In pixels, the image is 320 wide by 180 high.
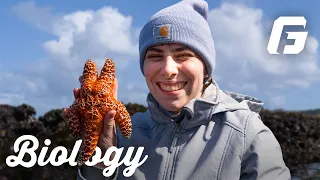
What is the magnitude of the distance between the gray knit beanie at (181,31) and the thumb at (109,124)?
68 centimetres

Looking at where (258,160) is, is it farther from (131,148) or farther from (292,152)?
(292,152)

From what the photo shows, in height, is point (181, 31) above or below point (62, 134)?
above

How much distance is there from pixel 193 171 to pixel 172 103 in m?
0.57

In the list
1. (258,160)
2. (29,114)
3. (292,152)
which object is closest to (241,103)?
(258,160)

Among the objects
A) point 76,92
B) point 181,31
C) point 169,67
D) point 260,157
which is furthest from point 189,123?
point 76,92

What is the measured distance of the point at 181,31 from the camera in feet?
12.3

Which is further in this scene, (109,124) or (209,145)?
(209,145)

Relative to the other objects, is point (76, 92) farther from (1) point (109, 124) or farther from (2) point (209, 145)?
(2) point (209, 145)

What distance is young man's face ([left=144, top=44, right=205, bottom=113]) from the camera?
12.0ft

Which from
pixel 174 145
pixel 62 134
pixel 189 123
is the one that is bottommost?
pixel 62 134

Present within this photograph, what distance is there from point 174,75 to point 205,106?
1.24 feet

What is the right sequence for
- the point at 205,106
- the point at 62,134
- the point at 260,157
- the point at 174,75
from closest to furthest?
the point at 260,157 → the point at 174,75 → the point at 205,106 → the point at 62,134

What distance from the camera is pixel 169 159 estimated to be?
3.68 metres

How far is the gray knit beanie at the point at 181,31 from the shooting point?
3725 millimetres
